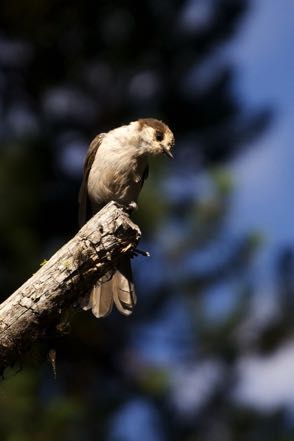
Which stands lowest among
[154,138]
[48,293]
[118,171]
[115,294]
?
[48,293]

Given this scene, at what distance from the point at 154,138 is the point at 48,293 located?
6.70 ft

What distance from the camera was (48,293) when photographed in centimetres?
361

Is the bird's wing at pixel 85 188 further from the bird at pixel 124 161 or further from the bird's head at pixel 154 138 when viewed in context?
the bird's head at pixel 154 138

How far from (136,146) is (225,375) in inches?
358

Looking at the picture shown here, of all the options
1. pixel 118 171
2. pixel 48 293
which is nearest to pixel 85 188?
pixel 118 171

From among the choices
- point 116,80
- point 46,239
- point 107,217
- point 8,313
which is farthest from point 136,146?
point 116,80

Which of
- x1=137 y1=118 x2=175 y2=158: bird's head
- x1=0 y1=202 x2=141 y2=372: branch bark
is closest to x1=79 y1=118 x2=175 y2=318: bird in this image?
x1=137 y1=118 x2=175 y2=158: bird's head

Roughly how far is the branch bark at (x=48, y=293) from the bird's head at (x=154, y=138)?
1.68 m

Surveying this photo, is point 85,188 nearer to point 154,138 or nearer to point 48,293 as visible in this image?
point 154,138

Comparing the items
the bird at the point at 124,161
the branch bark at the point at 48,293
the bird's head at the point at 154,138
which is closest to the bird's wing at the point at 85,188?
the bird at the point at 124,161

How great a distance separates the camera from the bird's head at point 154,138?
18.1ft

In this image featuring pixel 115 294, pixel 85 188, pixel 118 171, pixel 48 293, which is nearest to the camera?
pixel 48 293

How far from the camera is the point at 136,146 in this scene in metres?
5.49

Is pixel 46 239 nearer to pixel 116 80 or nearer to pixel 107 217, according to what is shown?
pixel 116 80
